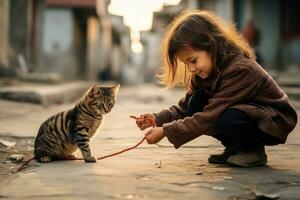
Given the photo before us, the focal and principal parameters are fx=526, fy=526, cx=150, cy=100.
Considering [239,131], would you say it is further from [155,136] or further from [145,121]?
[145,121]

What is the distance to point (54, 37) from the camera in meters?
19.6

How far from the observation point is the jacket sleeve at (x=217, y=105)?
9.73ft

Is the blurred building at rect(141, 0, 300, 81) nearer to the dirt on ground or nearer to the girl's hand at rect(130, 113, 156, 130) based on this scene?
the dirt on ground

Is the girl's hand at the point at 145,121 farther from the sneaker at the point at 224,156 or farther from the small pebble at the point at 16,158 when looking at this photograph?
the small pebble at the point at 16,158

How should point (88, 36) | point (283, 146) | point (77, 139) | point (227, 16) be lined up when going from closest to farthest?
point (77, 139) → point (283, 146) → point (227, 16) → point (88, 36)

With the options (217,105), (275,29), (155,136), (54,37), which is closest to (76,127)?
(155,136)

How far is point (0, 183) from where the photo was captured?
268cm

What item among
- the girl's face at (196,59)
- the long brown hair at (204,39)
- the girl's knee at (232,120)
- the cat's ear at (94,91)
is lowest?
the girl's knee at (232,120)

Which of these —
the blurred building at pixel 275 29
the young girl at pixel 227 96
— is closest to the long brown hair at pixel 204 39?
the young girl at pixel 227 96

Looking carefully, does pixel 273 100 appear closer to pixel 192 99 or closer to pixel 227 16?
pixel 192 99

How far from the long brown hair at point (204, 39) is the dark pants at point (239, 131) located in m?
0.32

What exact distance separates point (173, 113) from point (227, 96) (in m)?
0.55

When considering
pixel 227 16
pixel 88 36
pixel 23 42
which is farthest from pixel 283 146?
pixel 88 36

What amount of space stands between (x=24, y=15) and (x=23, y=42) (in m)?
0.66
